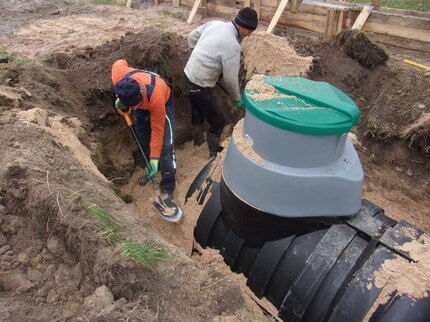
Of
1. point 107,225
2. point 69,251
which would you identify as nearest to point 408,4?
point 107,225

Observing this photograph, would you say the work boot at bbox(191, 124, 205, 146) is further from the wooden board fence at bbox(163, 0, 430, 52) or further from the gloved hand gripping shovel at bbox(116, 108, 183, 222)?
the wooden board fence at bbox(163, 0, 430, 52)

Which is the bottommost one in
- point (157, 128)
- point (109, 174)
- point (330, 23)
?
point (109, 174)

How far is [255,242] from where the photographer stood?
2.31 metres

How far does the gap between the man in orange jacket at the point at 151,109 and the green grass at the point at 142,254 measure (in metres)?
1.42

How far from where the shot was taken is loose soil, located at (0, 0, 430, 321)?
153cm

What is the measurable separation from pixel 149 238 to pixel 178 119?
298cm

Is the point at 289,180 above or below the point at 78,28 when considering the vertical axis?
above

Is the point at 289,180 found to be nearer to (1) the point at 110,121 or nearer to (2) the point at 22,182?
(2) the point at 22,182

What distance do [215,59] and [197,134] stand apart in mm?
1346

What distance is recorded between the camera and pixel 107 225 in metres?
1.82

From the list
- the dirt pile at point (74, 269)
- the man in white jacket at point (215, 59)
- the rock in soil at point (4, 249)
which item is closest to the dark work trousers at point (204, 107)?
the man in white jacket at point (215, 59)

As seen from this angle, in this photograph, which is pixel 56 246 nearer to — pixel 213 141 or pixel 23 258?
pixel 23 258

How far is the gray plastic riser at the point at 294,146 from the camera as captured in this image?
1.91m

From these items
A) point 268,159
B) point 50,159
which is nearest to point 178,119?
point 50,159
